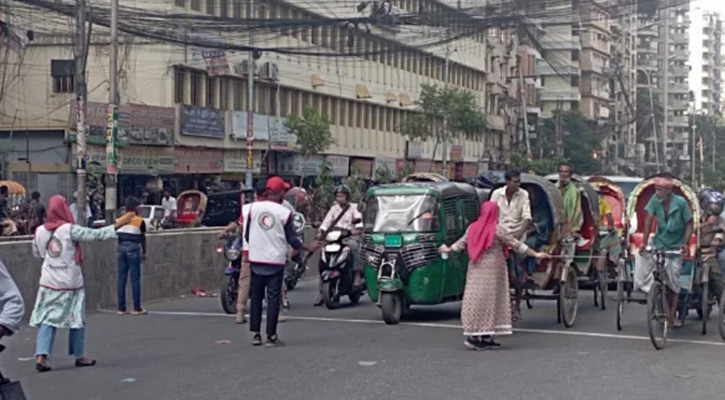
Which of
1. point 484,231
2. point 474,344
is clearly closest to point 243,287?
point 474,344

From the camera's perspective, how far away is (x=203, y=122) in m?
44.3

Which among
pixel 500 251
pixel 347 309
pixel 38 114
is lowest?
pixel 347 309

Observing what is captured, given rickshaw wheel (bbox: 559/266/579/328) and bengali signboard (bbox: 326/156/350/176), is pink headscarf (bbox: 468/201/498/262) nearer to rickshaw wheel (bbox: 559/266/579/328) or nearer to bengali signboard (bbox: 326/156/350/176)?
rickshaw wheel (bbox: 559/266/579/328)

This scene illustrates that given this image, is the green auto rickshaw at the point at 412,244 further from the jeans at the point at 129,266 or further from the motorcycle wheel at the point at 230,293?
the jeans at the point at 129,266

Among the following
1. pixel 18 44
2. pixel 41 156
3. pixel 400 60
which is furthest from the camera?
pixel 400 60

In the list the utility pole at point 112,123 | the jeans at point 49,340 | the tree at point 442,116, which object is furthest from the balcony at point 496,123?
the jeans at point 49,340

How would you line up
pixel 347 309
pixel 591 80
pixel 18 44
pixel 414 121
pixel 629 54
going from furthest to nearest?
pixel 629 54, pixel 591 80, pixel 414 121, pixel 18 44, pixel 347 309

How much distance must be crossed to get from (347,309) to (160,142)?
25262 millimetres

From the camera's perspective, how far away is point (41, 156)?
40.0 m

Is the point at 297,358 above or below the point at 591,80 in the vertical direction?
below

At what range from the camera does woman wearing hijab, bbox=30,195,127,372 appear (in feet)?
35.7

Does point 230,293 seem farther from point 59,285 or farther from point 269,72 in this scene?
point 269,72

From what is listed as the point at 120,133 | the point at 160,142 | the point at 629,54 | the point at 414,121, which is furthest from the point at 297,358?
the point at 629,54

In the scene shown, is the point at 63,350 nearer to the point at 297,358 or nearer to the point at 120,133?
the point at 297,358
